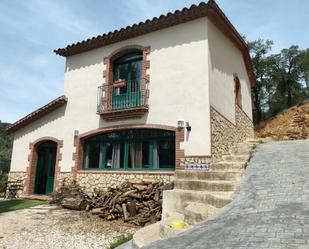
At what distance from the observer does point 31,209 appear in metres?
10.3

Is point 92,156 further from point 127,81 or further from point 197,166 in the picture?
point 197,166

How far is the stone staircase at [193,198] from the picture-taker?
17.7ft

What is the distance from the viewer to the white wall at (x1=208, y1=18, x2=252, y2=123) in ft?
34.1

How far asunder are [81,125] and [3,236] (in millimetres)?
6567

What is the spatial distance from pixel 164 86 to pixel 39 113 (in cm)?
718

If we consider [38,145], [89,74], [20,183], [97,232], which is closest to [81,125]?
[89,74]

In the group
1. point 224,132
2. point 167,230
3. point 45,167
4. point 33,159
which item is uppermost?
point 224,132

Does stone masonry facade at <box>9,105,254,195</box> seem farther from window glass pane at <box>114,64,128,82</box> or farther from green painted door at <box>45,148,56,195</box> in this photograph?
window glass pane at <box>114,64,128,82</box>

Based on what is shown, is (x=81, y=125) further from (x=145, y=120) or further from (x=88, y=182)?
(x=145, y=120)

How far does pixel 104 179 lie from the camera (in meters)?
11.4

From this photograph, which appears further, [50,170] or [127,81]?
[50,170]

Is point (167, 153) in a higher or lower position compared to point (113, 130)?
lower

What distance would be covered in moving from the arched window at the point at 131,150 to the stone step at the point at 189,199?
3008 millimetres

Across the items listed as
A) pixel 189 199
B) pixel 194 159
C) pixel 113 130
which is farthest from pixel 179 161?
pixel 113 130
